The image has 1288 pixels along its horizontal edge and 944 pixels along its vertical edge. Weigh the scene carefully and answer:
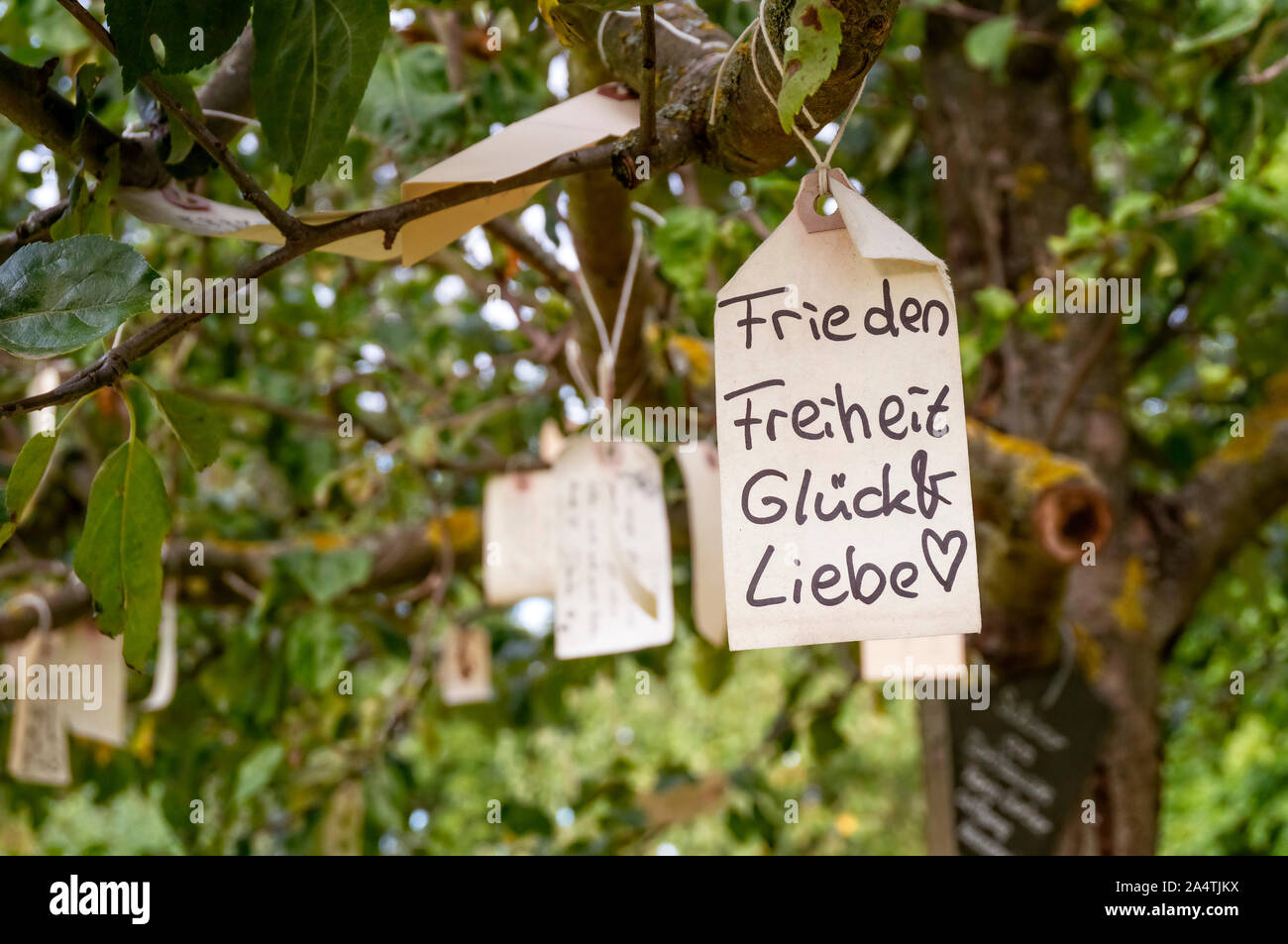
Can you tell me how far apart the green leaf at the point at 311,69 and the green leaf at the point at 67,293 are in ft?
0.36

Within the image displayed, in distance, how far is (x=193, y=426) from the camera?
0.68 metres

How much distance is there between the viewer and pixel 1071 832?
1.54 m

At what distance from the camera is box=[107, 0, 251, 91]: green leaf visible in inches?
22.3

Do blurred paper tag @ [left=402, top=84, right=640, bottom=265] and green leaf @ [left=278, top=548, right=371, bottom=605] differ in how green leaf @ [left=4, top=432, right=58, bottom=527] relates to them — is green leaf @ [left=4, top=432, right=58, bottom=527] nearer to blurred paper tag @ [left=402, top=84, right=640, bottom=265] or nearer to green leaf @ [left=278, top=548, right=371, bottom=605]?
blurred paper tag @ [left=402, top=84, right=640, bottom=265]

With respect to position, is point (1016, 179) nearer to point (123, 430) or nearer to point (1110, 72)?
point (1110, 72)

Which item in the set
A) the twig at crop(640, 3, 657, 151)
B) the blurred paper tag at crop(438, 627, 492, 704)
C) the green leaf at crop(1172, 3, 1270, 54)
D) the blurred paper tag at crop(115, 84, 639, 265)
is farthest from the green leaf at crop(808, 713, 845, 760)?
the twig at crop(640, 3, 657, 151)

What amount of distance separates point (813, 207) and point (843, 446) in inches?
5.4

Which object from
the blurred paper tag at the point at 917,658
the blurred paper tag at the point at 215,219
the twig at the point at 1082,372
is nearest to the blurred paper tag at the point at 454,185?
the blurred paper tag at the point at 215,219

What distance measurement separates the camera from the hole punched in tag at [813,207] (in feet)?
2.03

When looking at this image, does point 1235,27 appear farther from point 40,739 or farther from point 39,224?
point 40,739

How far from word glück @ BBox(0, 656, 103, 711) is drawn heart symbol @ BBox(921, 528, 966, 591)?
4.27ft

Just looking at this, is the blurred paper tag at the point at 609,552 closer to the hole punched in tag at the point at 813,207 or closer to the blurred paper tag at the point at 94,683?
the hole punched in tag at the point at 813,207

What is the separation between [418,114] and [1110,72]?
120cm
